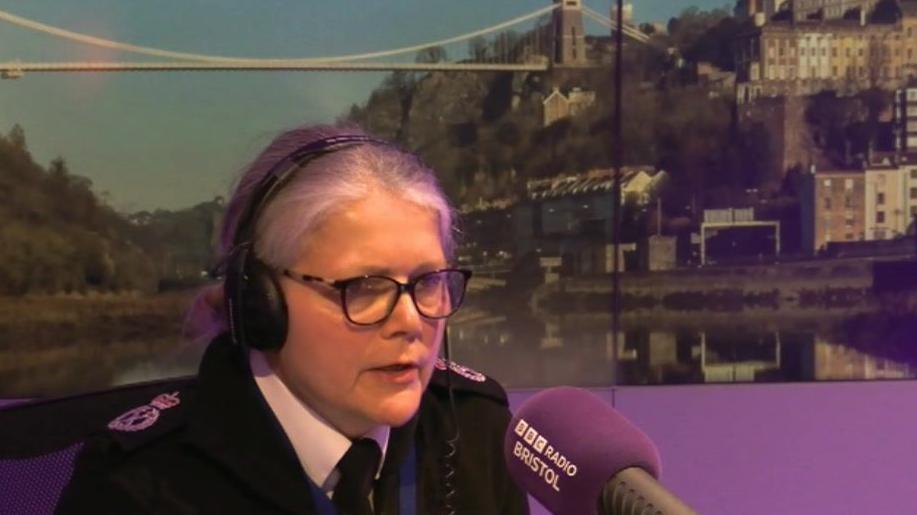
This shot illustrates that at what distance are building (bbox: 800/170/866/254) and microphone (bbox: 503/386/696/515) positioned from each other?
150 centimetres

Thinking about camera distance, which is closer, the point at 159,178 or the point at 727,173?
the point at 159,178

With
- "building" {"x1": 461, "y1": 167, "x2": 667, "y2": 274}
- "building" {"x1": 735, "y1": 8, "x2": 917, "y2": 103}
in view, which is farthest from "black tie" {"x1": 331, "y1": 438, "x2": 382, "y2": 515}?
"building" {"x1": 735, "y1": 8, "x2": 917, "y2": 103}

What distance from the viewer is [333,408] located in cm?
74

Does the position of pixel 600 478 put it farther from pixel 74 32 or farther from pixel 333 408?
pixel 74 32

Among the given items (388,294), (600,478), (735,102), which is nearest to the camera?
(600,478)

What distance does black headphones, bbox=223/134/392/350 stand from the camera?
2.37ft

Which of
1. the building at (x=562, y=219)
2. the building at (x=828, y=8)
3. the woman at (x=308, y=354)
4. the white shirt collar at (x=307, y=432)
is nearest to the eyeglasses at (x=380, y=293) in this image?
the woman at (x=308, y=354)

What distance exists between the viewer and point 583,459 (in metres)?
0.58

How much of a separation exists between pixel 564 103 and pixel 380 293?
4.14 ft

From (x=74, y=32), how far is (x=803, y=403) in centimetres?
171

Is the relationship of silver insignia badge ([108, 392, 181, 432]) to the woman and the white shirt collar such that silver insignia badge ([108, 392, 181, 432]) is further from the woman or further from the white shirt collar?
the white shirt collar

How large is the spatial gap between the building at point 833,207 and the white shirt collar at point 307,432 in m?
1.54

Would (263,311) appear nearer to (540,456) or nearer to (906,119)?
(540,456)

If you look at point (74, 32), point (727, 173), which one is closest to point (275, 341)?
point (74, 32)
